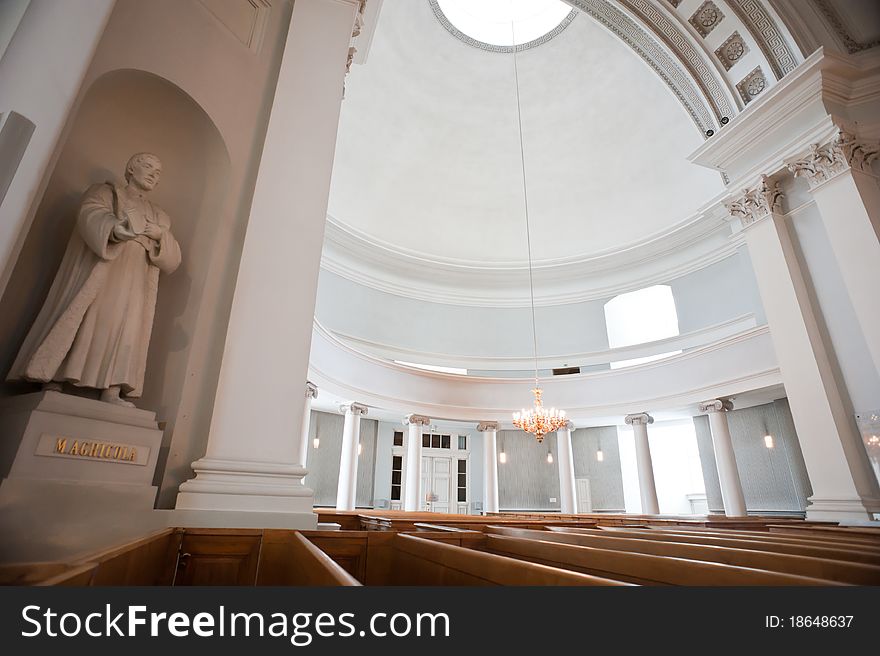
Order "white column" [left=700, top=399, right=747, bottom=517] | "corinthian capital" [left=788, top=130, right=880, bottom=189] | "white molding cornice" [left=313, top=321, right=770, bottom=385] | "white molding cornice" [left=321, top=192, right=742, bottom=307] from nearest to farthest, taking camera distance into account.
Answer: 1. "corinthian capital" [left=788, top=130, right=880, bottom=189]
2. "white column" [left=700, top=399, right=747, bottom=517]
3. "white molding cornice" [left=313, top=321, right=770, bottom=385]
4. "white molding cornice" [left=321, top=192, right=742, bottom=307]

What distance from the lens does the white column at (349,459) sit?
31.1ft

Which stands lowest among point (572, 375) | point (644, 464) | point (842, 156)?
point (644, 464)

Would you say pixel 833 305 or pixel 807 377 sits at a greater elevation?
pixel 833 305

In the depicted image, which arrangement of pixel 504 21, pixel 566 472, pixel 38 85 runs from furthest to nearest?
pixel 566 472
pixel 504 21
pixel 38 85

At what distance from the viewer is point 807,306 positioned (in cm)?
529

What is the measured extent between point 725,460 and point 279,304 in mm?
9501

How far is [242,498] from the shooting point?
227 centimetres

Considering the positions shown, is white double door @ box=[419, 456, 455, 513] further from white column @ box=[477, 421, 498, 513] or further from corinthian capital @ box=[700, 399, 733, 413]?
corinthian capital @ box=[700, 399, 733, 413]

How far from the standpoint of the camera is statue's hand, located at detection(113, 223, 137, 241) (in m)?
2.28

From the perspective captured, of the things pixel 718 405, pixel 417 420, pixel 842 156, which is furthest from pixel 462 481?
pixel 842 156

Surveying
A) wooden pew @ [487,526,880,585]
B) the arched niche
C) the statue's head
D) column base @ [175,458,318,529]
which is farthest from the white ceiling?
wooden pew @ [487,526,880,585]

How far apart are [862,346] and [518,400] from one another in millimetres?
7561

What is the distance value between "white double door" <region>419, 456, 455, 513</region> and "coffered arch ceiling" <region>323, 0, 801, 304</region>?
485 centimetres

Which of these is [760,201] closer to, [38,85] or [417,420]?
[38,85]
